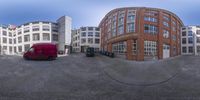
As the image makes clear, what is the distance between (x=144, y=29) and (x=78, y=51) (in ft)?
5.00

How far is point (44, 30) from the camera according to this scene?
426 cm

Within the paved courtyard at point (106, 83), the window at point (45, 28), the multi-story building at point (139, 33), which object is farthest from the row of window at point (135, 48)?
the window at point (45, 28)

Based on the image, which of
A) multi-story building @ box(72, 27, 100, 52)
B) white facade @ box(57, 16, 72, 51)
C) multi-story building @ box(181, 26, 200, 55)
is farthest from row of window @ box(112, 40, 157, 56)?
white facade @ box(57, 16, 72, 51)

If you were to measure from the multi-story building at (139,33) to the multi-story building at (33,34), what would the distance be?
1.08m

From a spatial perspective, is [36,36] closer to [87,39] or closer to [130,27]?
[87,39]

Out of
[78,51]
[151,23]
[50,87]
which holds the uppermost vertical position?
[151,23]

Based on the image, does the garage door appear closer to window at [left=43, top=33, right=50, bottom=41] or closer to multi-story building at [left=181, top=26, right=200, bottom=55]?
multi-story building at [left=181, top=26, right=200, bottom=55]

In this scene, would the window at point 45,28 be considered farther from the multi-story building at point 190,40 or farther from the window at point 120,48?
the multi-story building at point 190,40

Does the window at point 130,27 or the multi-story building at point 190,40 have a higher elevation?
the window at point 130,27

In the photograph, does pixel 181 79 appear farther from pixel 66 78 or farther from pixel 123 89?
pixel 66 78

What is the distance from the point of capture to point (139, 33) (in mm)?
3414

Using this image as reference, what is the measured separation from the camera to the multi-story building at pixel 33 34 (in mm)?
3924

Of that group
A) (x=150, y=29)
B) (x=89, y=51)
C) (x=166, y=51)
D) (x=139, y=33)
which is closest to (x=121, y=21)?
(x=139, y=33)

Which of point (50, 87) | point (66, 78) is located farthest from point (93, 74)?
point (50, 87)
